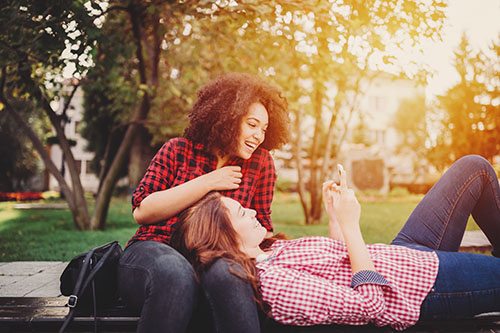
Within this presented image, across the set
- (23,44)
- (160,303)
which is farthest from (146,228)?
(23,44)

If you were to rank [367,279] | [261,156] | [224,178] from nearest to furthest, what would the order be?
[367,279] < [224,178] < [261,156]

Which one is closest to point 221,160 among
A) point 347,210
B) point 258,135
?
point 258,135

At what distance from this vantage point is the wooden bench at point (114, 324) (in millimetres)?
2074

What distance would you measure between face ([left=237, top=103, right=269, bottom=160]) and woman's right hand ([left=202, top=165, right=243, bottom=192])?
0.42ft

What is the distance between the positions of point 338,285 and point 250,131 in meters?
1.19

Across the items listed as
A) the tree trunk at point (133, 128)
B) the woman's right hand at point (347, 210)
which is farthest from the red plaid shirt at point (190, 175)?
the tree trunk at point (133, 128)

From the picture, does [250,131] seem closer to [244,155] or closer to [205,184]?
[244,155]

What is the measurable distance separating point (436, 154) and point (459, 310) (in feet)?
58.9

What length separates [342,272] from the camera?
2.21m

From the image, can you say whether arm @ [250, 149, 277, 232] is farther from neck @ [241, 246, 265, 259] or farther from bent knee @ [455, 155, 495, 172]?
bent knee @ [455, 155, 495, 172]

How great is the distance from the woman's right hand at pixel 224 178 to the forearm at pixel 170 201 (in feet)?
0.21

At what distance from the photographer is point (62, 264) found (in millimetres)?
4758

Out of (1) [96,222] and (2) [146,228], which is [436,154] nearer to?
(1) [96,222]

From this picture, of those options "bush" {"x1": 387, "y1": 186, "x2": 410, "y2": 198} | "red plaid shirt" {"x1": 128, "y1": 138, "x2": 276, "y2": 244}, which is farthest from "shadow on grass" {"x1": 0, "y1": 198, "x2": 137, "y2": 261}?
"bush" {"x1": 387, "y1": 186, "x2": 410, "y2": 198}
